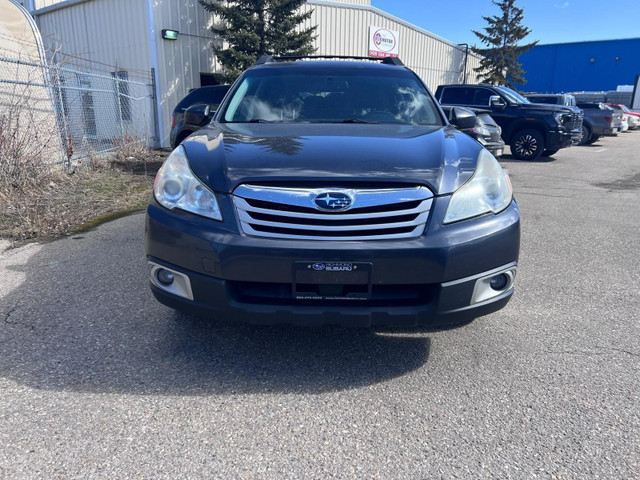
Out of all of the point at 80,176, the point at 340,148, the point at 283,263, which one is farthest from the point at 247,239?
the point at 80,176

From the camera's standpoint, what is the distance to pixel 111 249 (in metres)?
4.63

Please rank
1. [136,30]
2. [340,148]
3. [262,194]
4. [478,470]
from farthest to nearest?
[136,30] < [340,148] < [262,194] < [478,470]

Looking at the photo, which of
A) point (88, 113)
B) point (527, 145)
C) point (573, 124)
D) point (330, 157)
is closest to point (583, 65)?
point (573, 124)

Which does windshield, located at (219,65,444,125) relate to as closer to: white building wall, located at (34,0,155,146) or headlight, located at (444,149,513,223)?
headlight, located at (444,149,513,223)

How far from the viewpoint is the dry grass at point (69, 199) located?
5137mm

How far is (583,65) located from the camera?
1868 inches

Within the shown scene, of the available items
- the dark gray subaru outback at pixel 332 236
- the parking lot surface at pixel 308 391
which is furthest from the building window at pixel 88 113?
the dark gray subaru outback at pixel 332 236

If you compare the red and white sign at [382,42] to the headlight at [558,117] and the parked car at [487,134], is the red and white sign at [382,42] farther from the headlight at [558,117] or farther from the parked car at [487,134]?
the parked car at [487,134]

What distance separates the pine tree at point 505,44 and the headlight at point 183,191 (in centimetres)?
3465

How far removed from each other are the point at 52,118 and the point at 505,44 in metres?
33.9

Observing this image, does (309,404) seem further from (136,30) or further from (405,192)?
(136,30)

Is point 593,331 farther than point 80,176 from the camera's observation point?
No

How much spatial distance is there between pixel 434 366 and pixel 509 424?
0.54 m

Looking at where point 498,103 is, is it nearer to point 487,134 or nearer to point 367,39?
point 487,134
